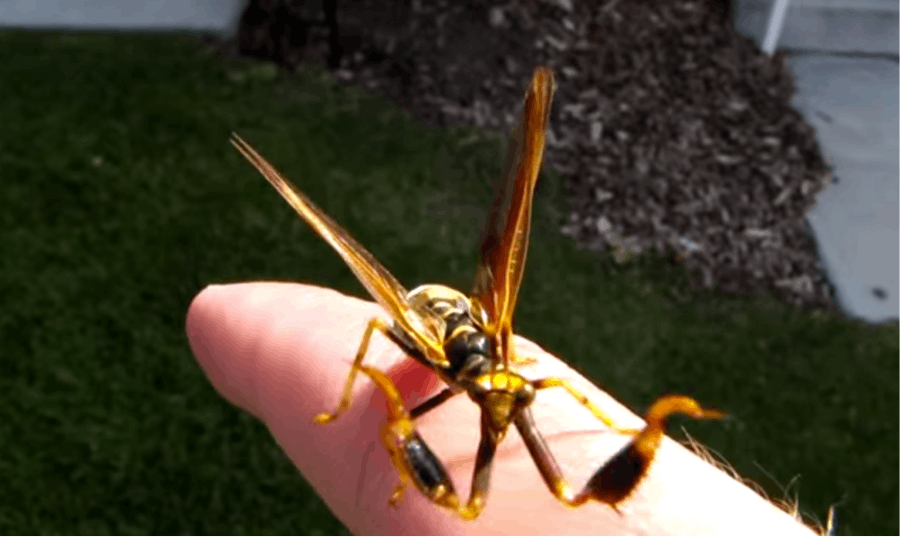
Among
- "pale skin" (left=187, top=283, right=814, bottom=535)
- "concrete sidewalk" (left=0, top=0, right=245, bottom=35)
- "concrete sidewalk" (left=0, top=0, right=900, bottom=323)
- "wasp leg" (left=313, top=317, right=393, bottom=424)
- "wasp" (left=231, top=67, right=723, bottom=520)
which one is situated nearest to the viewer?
"wasp" (left=231, top=67, right=723, bottom=520)

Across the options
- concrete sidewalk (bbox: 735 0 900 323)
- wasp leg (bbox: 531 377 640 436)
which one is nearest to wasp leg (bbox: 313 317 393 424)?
wasp leg (bbox: 531 377 640 436)

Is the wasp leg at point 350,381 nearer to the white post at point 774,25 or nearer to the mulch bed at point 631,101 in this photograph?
the mulch bed at point 631,101

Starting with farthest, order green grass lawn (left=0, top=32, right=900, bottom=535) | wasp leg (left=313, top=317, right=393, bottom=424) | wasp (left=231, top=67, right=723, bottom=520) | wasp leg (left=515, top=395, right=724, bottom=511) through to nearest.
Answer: green grass lawn (left=0, top=32, right=900, bottom=535), wasp leg (left=313, top=317, right=393, bottom=424), wasp (left=231, top=67, right=723, bottom=520), wasp leg (left=515, top=395, right=724, bottom=511)

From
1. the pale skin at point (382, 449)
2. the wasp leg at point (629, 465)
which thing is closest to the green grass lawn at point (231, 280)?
the pale skin at point (382, 449)

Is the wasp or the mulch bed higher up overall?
Result: the wasp

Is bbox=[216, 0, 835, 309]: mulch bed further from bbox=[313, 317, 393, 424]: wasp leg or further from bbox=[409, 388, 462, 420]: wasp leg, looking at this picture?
bbox=[409, 388, 462, 420]: wasp leg

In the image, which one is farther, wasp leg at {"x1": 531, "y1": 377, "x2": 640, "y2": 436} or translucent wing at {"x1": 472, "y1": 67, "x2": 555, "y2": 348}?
wasp leg at {"x1": 531, "y1": 377, "x2": 640, "y2": 436}

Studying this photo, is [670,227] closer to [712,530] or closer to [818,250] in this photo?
[818,250]
